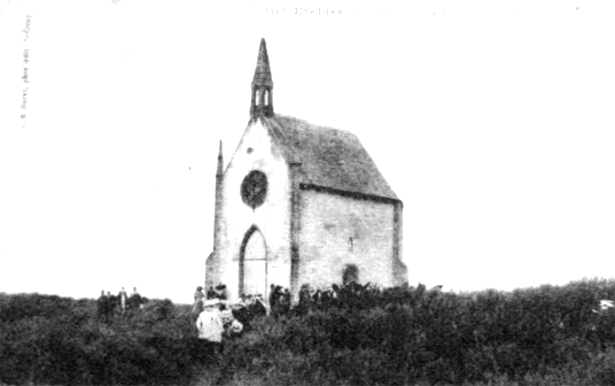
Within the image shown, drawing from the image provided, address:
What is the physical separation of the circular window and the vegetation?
2518 cm

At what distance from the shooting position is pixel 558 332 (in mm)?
14781

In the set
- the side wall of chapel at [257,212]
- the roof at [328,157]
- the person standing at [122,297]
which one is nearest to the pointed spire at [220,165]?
the side wall of chapel at [257,212]

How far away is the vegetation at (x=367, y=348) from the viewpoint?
1401 centimetres

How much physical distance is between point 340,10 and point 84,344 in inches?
373

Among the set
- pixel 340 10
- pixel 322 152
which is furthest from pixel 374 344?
pixel 322 152

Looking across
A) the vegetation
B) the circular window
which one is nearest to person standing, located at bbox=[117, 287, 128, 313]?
the circular window

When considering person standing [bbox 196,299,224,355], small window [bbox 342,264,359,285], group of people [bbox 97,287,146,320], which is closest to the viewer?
person standing [bbox 196,299,224,355]

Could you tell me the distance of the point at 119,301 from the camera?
3409 cm

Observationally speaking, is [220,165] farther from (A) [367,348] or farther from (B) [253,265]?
(A) [367,348]

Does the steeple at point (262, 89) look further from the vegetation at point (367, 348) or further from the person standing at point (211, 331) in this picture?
the person standing at point (211, 331)

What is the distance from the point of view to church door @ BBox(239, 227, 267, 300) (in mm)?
40875

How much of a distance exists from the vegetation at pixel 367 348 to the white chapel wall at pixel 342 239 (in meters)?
23.7

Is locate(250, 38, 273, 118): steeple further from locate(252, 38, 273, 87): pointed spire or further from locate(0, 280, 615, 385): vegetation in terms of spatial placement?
locate(0, 280, 615, 385): vegetation

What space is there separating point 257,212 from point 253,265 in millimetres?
2601
